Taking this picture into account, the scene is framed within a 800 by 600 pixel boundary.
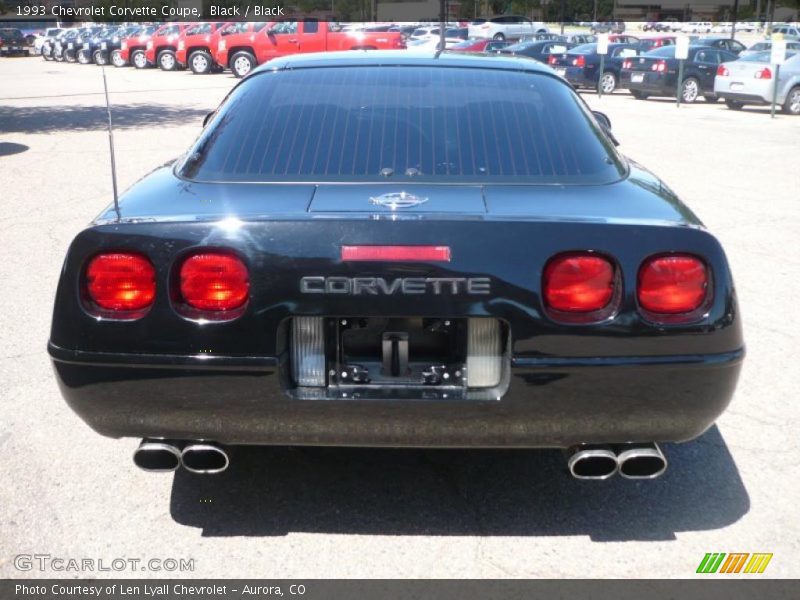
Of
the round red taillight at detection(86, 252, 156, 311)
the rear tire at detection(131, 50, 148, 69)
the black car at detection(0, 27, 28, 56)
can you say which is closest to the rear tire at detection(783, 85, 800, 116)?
the round red taillight at detection(86, 252, 156, 311)

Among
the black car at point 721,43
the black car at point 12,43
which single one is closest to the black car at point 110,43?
the black car at point 12,43

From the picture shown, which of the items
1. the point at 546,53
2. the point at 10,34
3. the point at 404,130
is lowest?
the point at 10,34

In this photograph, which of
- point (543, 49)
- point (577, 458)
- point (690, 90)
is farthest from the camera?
point (543, 49)

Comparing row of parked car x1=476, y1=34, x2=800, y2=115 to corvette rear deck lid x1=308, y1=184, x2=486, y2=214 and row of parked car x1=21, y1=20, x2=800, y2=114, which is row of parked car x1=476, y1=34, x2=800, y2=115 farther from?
corvette rear deck lid x1=308, y1=184, x2=486, y2=214

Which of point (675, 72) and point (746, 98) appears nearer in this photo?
point (746, 98)

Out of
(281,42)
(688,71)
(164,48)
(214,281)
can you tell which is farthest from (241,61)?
(214,281)

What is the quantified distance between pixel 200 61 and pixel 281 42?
401 cm

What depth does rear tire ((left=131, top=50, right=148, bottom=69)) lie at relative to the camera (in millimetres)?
33781

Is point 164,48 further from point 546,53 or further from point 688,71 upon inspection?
point 688,71

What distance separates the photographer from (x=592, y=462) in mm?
2994

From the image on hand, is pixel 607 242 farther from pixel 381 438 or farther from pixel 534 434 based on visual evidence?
pixel 381 438

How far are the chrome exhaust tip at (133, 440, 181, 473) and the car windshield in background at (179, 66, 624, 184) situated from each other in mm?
937

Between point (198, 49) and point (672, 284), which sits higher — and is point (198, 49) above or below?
below

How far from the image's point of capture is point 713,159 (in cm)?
1262
